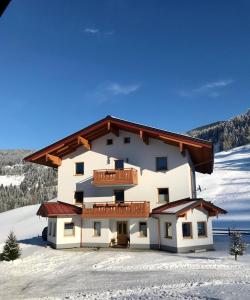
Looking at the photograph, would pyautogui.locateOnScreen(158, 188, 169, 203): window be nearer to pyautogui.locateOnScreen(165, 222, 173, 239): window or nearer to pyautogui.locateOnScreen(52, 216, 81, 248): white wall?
pyautogui.locateOnScreen(165, 222, 173, 239): window

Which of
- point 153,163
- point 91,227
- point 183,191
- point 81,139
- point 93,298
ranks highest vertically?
point 81,139

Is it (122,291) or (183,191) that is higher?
(183,191)

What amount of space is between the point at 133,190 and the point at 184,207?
19.5ft

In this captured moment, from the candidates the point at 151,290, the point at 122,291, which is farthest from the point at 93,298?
the point at 151,290

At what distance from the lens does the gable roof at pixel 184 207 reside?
26.8 metres

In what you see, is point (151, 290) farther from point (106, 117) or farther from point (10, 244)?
point (106, 117)

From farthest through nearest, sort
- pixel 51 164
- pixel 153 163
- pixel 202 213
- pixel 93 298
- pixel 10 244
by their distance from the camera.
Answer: pixel 51 164 → pixel 153 163 → pixel 202 213 → pixel 10 244 → pixel 93 298

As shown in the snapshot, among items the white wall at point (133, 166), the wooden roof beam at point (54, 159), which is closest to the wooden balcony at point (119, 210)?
the white wall at point (133, 166)

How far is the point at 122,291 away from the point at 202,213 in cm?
1565

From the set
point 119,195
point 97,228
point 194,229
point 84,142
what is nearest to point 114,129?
point 84,142

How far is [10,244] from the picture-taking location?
25141mm

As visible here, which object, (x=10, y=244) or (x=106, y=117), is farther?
(x=106, y=117)

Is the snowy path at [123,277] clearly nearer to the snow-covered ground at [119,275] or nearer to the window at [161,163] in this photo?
the snow-covered ground at [119,275]

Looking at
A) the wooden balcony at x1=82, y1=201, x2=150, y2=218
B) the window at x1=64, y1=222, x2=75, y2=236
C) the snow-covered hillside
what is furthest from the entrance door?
the snow-covered hillside
